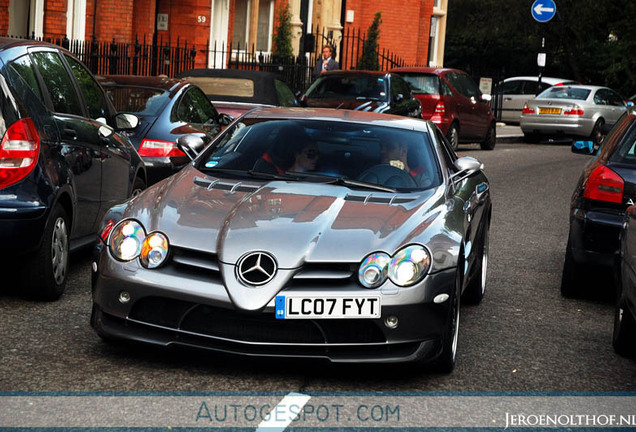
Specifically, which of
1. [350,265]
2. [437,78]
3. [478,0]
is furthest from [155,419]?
[478,0]

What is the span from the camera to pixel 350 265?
550 cm

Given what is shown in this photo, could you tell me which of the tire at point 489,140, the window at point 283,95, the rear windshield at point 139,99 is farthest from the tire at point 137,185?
the tire at point 489,140

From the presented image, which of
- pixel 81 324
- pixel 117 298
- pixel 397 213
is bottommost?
pixel 81 324

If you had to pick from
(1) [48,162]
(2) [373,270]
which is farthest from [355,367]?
(1) [48,162]

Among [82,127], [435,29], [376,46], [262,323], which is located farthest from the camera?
[435,29]

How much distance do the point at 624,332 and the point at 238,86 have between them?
9.51m

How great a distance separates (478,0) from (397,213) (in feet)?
160

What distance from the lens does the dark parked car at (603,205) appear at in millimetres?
7844

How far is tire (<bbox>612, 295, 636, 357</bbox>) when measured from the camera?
6449 millimetres

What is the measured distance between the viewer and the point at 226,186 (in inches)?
255

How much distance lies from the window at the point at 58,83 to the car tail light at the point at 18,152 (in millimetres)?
627

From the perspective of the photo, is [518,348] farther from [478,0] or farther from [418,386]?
[478,0]

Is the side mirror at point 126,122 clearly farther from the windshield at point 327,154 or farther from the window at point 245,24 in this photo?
the window at point 245,24

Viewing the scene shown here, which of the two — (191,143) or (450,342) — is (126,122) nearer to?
(191,143)
